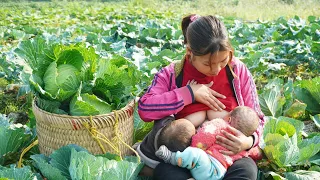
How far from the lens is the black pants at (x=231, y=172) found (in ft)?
7.43

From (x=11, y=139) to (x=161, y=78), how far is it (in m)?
1.07

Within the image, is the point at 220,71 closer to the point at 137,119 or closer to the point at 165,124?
the point at 165,124

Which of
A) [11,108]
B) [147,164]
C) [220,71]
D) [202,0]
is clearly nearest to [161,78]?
[220,71]

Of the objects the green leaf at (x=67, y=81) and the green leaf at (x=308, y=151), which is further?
the green leaf at (x=308, y=151)

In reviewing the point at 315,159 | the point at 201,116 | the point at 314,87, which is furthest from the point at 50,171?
the point at 314,87

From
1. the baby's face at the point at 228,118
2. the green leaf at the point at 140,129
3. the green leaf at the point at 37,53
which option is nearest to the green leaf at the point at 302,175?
the baby's face at the point at 228,118

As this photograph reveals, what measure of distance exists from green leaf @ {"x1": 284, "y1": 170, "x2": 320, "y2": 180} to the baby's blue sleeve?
1.77 ft

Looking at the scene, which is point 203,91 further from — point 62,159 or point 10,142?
point 10,142

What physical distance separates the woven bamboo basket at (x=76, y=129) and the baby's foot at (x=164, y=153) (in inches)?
12.3

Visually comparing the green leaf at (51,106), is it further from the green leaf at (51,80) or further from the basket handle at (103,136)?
the basket handle at (103,136)

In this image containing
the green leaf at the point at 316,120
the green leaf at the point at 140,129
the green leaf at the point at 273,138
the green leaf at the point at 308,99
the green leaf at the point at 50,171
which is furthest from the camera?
the green leaf at the point at 308,99

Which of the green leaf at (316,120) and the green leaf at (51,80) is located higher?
the green leaf at (51,80)

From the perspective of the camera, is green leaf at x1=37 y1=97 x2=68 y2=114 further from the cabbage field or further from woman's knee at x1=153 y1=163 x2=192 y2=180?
woman's knee at x1=153 y1=163 x2=192 y2=180

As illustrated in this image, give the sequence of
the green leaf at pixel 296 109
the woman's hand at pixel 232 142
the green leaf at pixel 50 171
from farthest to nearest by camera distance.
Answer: the green leaf at pixel 296 109 < the woman's hand at pixel 232 142 < the green leaf at pixel 50 171
